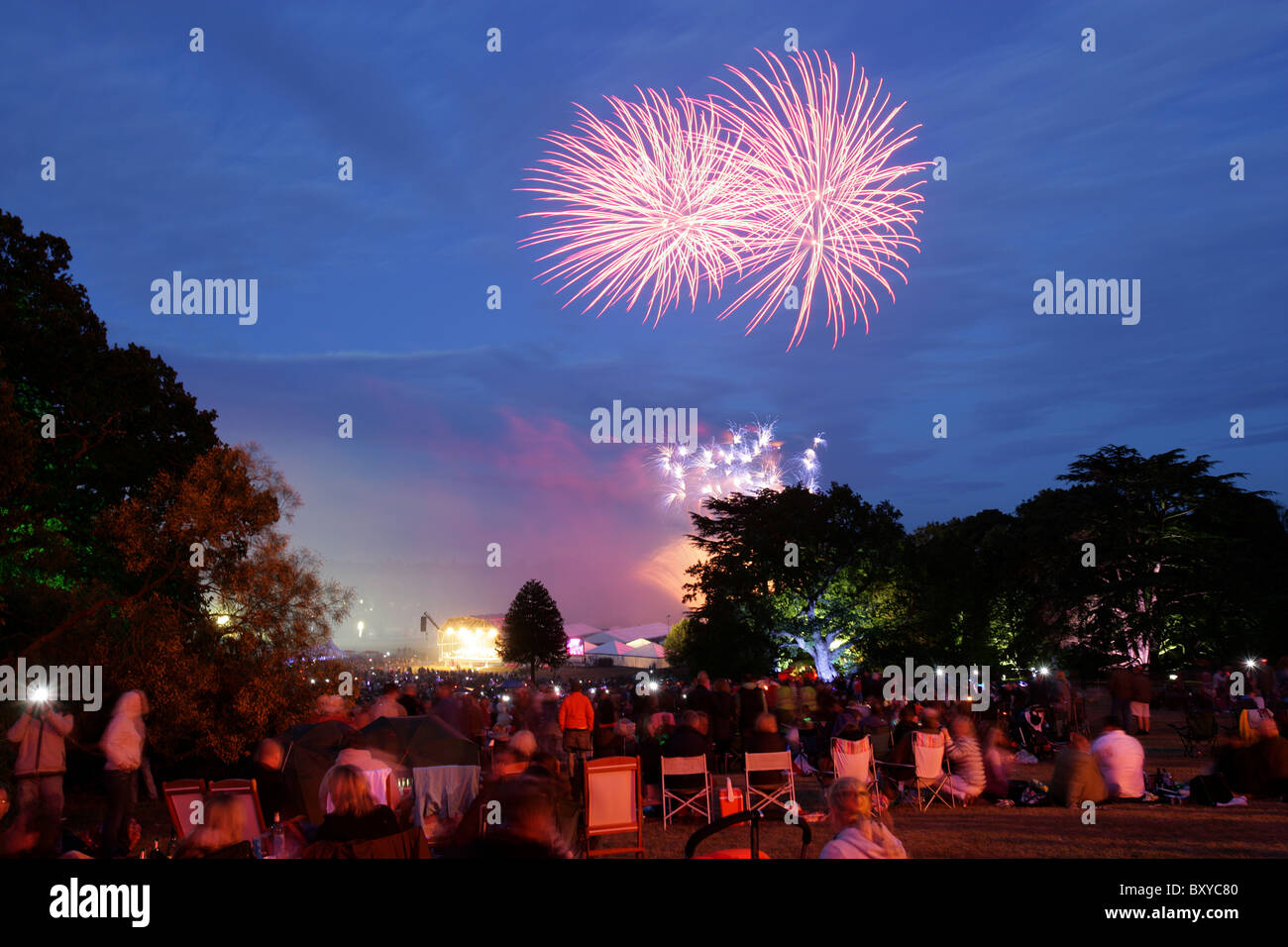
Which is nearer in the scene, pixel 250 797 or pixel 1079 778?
pixel 250 797

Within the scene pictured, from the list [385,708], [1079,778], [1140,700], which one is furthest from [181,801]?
[1140,700]

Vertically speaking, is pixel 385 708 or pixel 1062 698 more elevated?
pixel 385 708

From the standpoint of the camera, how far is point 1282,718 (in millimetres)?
14719

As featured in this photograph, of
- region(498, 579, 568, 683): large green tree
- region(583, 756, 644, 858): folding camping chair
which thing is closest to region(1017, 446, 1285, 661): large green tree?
region(583, 756, 644, 858): folding camping chair

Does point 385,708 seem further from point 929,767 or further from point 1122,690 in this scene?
point 1122,690

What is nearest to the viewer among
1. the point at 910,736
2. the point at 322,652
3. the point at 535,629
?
the point at 910,736

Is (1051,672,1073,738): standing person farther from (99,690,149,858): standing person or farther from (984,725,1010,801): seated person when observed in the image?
(99,690,149,858): standing person

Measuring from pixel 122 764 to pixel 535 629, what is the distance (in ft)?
241

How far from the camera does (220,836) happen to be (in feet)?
17.0

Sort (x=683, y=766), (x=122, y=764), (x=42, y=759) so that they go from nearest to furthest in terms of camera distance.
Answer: (x=42, y=759) < (x=122, y=764) < (x=683, y=766)

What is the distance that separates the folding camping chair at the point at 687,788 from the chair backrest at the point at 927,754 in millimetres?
2907

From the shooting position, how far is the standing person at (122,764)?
8281mm

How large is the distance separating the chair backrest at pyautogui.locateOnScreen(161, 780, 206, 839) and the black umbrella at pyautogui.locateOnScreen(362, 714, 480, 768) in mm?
1925

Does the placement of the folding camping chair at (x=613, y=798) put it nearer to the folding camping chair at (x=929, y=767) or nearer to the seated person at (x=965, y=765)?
the folding camping chair at (x=929, y=767)
